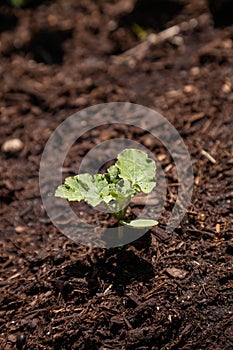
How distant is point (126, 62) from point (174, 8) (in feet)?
2.17

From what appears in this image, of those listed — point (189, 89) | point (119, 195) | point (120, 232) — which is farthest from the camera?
point (189, 89)

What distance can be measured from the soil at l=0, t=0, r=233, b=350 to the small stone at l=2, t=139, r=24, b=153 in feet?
0.09

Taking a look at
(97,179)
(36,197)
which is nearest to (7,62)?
(36,197)

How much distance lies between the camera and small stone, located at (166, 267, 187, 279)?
2316 millimetres

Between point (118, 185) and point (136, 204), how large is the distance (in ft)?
0.98

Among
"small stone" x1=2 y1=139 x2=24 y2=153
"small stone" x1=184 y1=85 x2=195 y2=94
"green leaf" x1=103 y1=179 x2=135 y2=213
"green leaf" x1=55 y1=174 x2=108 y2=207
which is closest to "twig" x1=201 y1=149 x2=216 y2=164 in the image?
"small stone" x1=184 y1=85 x2=195 y2=94

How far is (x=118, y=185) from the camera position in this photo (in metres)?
2.33

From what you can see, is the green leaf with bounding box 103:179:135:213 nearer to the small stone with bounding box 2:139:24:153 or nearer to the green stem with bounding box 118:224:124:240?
the green stem with bounding box 118:224:124:240

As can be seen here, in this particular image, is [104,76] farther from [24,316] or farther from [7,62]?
[24,316]

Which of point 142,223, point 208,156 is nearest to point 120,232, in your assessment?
point 142,223

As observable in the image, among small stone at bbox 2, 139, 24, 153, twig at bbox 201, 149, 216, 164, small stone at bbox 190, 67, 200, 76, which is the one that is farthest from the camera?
small stone at bbox 190, 67, 200, 76

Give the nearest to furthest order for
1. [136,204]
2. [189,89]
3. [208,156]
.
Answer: [136,204], [208,156], [189,89]

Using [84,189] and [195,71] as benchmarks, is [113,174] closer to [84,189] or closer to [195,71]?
[84,189]

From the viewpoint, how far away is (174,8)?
3838mm
